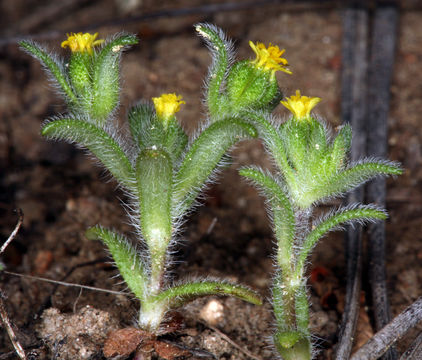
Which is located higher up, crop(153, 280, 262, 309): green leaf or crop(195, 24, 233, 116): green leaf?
crop(195, 24, 233, 116): green leaf

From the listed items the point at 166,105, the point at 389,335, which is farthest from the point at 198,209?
the point at 389,335

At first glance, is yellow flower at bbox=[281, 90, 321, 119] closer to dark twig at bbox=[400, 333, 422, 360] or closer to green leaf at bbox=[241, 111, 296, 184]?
green leaf at bbox=[241, 111, 296, 184]

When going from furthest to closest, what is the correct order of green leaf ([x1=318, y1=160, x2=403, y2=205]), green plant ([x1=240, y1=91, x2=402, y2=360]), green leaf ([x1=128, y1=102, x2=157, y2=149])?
green leaf ([x1=128, y1=102, x2=157, y2=149]) → green plant ([x1=240, y1=91, x2=402, y2=360]) → green leaf ([x1=318, y1=160, x2=403, y2=205])

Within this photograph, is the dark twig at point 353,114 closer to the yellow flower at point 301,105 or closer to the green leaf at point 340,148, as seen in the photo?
the green leaf at point 340,148

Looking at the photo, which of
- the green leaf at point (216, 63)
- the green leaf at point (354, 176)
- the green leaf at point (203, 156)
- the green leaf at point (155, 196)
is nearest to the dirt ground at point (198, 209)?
the green leaf at point (155, 196)

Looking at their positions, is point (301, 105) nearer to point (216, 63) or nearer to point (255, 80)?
point (255, 80)

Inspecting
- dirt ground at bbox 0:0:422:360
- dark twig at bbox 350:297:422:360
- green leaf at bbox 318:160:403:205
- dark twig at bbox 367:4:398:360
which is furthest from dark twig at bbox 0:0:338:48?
dark twig at bbox 350:297:422:360
